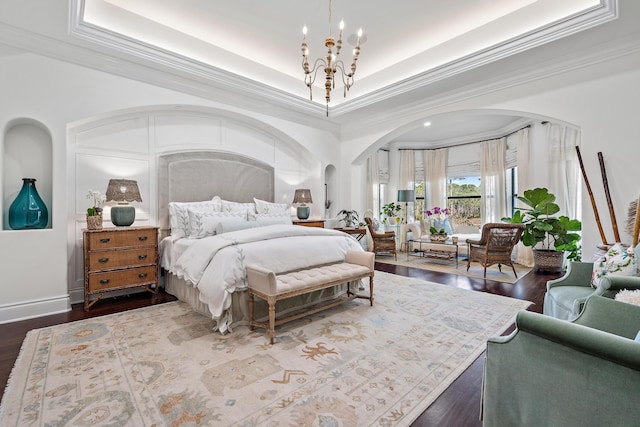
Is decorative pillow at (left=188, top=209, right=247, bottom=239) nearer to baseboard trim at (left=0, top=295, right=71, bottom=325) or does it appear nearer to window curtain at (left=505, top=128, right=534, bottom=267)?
baseboard trim at (left=0, top=295, right=71, bottom=325)

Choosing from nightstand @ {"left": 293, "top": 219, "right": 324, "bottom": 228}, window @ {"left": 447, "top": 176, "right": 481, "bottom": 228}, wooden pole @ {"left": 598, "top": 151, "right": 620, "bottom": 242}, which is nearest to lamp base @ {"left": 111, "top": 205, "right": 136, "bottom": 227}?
nightstand @ {"left": 293, "top": 219, "right": 324, "bottom": 228}

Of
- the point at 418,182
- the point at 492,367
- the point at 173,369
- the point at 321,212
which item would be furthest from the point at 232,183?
the point at 418,182

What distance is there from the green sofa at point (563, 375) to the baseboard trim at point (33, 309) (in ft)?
13.0

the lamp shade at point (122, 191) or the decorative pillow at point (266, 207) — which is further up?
the lamp shade at point (122, 191)

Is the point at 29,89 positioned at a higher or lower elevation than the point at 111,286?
higher

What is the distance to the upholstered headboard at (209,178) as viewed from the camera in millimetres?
4109

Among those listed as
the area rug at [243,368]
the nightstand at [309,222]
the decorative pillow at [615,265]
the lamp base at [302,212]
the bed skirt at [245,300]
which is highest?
the lamp base at [302,212]

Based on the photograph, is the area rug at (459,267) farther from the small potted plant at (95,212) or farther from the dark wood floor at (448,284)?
the small potted plant at (95,212)

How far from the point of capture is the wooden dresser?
3.15 m

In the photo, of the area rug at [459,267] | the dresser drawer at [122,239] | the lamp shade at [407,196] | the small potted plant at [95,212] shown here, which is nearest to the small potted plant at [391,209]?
the lamp shade at [407,196]

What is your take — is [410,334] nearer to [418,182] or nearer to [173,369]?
[173,369]

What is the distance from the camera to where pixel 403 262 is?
19.3 ft

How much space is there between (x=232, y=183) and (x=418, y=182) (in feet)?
18.3

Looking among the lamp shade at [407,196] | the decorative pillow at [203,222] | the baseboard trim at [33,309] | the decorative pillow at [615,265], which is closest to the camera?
the decorative pillow at [615,265]
